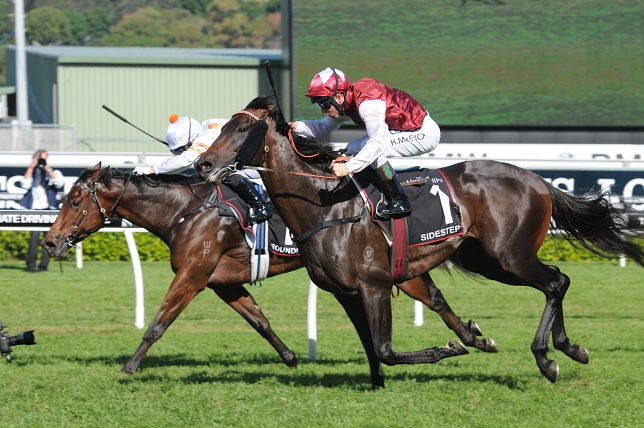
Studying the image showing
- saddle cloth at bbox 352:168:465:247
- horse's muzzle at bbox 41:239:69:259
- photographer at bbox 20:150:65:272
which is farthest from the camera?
photographer at bbox 20:150:65:272

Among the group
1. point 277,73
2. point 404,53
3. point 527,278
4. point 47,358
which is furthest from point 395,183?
point 277,73

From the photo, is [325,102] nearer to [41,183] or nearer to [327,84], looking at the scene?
[327,84]

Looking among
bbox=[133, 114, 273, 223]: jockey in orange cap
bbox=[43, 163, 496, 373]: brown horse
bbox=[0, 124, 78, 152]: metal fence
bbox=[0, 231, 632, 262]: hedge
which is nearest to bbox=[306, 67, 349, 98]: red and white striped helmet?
bbox=[133, 114, 273, 223]: jockey in orange cap

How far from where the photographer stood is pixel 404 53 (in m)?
19.1

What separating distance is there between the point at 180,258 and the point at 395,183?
1.73 m

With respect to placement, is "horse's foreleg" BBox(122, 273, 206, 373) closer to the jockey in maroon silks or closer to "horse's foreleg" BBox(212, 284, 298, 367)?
"horse's foreleg" BBox(212, 284, 298, 367)

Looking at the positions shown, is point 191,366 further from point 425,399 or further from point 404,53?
point 404,53

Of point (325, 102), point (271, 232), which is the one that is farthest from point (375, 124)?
point (271, 232)

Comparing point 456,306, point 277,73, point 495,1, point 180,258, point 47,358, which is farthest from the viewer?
point 277,73

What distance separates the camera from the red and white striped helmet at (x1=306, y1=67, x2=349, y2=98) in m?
5.37

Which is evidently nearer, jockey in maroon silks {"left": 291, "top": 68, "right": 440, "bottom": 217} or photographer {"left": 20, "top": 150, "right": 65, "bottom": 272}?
jockey in maroon silks {"left": 291, "top": 68, "right": 440, "bottom": 217}

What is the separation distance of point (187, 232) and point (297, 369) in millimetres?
1127

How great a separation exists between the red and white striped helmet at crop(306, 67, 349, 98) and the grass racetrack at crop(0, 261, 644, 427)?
160cm

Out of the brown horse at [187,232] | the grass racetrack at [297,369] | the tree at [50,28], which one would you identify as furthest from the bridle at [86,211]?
the tree at [50,28]
